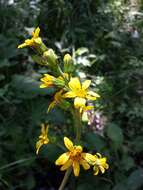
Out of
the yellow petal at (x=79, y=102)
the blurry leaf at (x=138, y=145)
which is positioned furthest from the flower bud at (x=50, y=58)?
the blurry leaf at (x=138, y=145)

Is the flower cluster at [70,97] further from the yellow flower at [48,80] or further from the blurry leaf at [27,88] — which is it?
the blurry leaf at [27,88]

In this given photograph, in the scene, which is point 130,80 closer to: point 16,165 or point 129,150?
point 129,150

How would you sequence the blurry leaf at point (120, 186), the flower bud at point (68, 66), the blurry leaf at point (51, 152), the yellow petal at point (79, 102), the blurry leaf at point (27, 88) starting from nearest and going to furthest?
the yellow petal at point (79, 102) < the flower bud at point (68, 66) < the blurry leaf at point (120, 186) < the blurry leaf at point (51, 152) < the blurry leaf at point (27, 88)

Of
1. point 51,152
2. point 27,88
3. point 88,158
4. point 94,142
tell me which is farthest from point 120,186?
point 88,158

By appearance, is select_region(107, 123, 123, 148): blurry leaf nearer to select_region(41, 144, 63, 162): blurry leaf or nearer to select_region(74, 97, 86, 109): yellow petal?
select_region(41, 144, 63, 162): blurry leaf

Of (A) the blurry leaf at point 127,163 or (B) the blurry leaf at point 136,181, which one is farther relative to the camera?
(A) the blurry leaf at point 127,163

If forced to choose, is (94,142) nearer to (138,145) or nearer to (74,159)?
(138,145)
